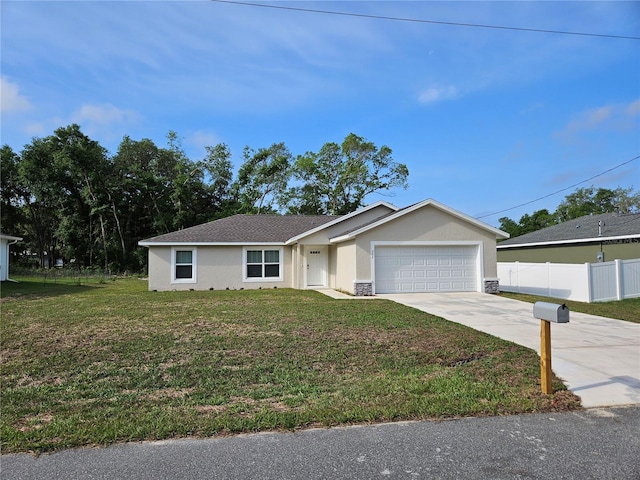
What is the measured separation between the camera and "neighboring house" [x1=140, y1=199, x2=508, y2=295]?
50.2 feet

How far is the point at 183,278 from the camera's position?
18.2 metres

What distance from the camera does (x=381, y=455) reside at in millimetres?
3135

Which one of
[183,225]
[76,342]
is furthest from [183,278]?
[183,225]

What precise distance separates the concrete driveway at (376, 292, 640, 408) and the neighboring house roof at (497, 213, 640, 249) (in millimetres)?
9217

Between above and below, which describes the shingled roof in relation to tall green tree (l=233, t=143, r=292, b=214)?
below

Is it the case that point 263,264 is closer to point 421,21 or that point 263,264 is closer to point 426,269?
point 426,269

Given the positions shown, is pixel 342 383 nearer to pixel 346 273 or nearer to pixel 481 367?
pixel 481 367

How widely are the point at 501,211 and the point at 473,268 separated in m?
26.9

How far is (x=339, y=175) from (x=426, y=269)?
85.5 feet

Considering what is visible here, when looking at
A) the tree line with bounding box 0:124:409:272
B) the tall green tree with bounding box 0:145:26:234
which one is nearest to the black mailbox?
the tree line with bounding box 0:124:409:272

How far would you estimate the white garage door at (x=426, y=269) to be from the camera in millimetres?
15305

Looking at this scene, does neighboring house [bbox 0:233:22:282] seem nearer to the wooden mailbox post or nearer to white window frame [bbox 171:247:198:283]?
white window frame [bbox 171:247:198:283]

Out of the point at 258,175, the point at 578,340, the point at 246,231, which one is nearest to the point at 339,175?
the point at 258,175

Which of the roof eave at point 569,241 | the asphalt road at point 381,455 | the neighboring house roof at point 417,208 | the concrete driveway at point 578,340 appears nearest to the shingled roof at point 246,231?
the neighboring house roof at point 417,208
